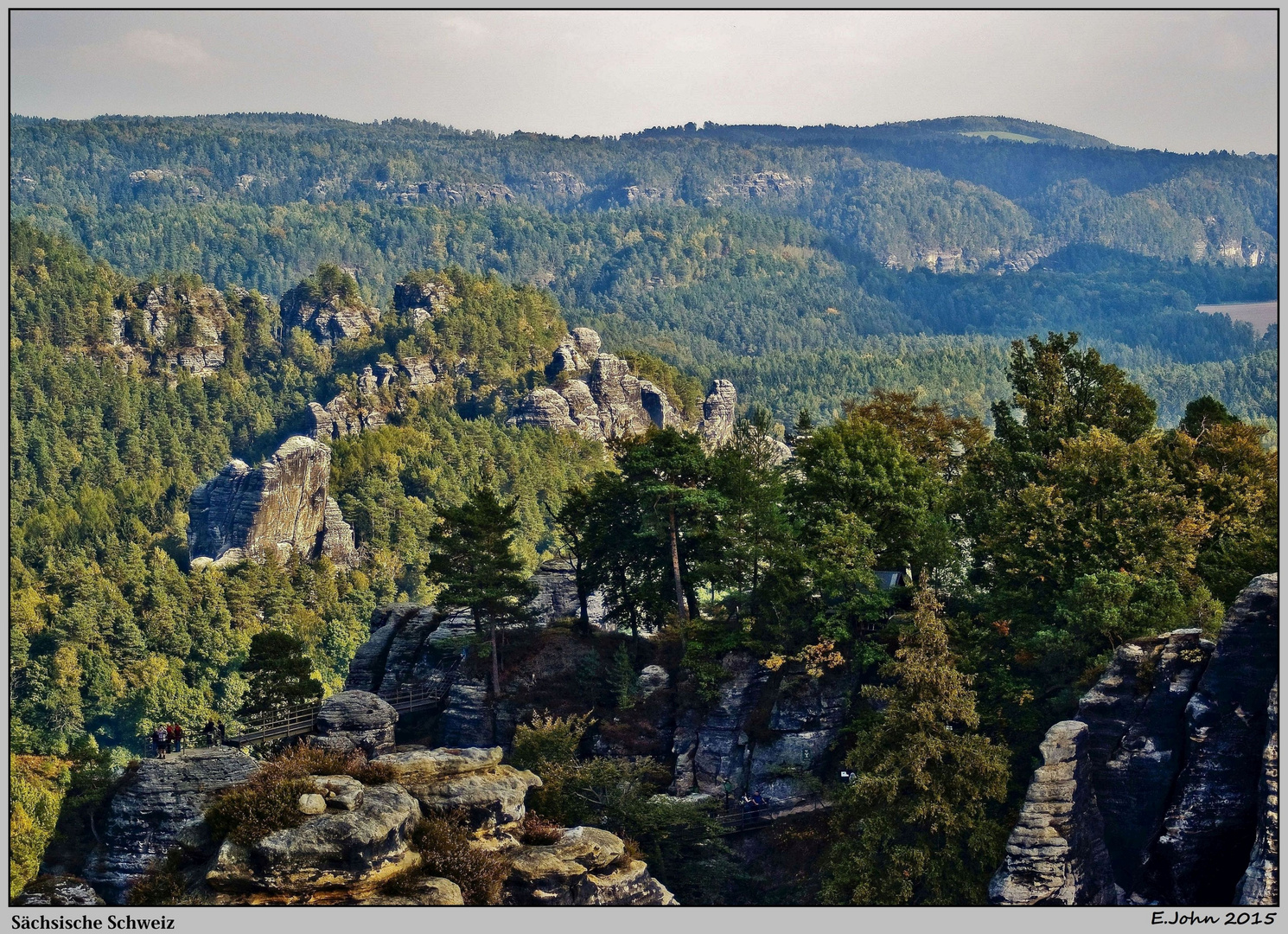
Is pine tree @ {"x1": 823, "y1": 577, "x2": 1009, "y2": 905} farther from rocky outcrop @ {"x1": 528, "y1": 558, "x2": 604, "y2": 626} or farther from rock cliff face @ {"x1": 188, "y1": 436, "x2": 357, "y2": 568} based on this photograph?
rock cliff face @ {"x1": 188, "y1": 436, "x2": 357, "y2": 568}

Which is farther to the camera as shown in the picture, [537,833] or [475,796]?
[537,833]

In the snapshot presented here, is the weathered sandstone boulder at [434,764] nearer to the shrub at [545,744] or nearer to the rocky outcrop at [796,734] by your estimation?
the shrub at [545,744]

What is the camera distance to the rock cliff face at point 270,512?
130875mm

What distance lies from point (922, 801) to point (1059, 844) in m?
3.66

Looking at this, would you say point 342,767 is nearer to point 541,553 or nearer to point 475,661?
point 475,661

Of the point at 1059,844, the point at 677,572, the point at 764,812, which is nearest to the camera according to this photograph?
the point at 1059,844

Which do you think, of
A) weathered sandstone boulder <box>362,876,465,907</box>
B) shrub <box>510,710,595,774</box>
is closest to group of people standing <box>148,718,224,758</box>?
shrub <box>510,710,595,774</box>

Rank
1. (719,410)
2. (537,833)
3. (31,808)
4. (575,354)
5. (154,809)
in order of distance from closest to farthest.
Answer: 1. (537,833)
2. (154,809)
3. (31,808)
4. (575,354)
5. (719,410)

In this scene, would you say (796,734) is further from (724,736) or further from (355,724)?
(355,724)

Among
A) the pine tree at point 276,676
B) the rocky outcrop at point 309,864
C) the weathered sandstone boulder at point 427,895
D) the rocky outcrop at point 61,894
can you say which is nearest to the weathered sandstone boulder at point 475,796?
the weathered sandstone boulder at point 427,895

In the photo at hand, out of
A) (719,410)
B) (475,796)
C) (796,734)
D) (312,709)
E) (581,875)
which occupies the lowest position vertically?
(312,709)

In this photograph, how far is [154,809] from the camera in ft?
152

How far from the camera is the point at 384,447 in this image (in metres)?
160

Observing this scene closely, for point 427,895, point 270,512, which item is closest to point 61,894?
point 427,895
